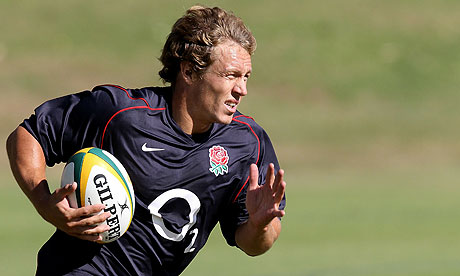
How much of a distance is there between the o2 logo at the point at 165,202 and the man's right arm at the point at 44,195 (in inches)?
24.2

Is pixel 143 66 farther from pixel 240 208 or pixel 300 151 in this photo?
pixel 240 208

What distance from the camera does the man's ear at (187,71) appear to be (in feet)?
22.0

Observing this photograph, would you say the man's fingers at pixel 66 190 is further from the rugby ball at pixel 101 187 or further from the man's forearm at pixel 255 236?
the man's forearm at pixel 255 236

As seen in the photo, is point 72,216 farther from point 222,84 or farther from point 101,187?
point 222,84

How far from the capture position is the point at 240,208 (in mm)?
6867

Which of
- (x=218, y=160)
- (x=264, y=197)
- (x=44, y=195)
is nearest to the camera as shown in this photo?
(x=44, y=195)

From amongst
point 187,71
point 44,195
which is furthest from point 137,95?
point 44,195

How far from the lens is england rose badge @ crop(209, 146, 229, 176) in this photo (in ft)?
22.1

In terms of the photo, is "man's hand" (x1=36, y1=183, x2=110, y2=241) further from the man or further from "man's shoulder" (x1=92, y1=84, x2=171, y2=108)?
"man's shoulder" (x1=92, y1=84, x2=171, y2=108)

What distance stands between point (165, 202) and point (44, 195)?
2.96ft

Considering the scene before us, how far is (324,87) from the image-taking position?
114 feet

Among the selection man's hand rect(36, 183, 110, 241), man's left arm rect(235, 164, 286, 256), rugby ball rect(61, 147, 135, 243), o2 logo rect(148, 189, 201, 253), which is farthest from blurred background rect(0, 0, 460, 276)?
man's hand rect(36, 183, 110, 241)

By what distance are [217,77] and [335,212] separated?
479 inches

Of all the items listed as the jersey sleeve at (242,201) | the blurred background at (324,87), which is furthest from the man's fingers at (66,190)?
the blurred background at (324,87)
